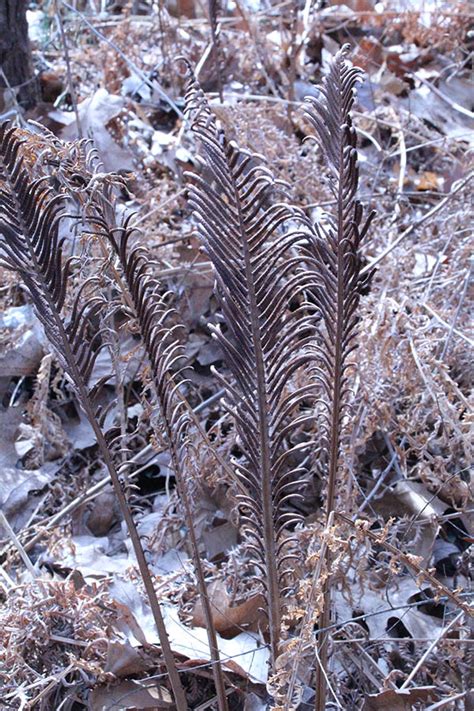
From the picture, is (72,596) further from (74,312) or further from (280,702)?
(74,312)

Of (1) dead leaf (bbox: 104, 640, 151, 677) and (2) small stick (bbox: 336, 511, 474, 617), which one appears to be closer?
(2) small stick (bbox: 336, 511, 474, 617)

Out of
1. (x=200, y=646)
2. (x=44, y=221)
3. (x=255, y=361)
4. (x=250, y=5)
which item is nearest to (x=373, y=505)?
(x=200, y=646)

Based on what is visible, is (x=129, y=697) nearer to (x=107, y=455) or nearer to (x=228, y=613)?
(x=228, y=613)

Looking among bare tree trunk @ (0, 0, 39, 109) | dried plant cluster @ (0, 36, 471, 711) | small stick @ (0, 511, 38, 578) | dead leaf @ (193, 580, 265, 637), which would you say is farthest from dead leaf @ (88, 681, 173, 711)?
bare tree trunk @ (0, 0, 39, 109)

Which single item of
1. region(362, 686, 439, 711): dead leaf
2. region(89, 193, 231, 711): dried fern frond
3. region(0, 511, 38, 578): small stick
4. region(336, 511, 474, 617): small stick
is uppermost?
region(89, 193, 231, 711): dried fern frond

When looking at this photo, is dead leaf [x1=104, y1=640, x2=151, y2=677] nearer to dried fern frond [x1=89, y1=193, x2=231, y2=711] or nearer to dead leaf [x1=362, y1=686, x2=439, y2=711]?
dried fern frond [x1=89, y1=193, x2=231, y2=711]

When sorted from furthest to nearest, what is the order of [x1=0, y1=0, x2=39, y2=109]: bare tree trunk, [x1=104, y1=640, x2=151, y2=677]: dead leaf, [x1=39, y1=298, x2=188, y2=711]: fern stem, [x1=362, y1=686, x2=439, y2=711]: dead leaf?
1. [x1=0, y1=0, x2=39, y2=109]: bare tree trunk
2. [x1=104, y1=640, x2=151, y2=677]: dead leaf
3. [x1=362, y1=686, x2=439, y2=711]: dead leaf
4. [x1=39, y1=298, x2=188, y2=711]: fern stem

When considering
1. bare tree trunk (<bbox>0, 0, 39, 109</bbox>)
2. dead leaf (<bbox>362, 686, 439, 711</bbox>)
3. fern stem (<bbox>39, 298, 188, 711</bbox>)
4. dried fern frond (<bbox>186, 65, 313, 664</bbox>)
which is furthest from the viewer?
bare tree trunk (<bbox>0, 0, 39, 109</bbox>)
